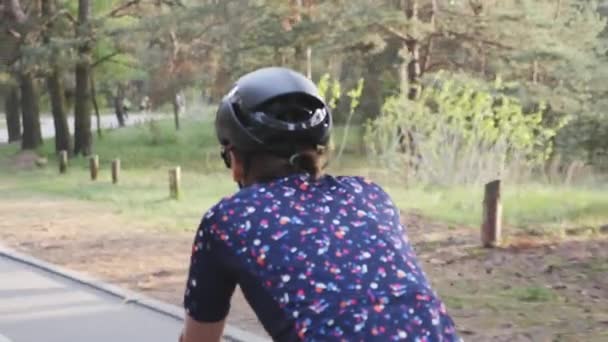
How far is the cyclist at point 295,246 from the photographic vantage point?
6.77 feet

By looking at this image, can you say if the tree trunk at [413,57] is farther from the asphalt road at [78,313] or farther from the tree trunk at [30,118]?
the tree trunk at [30,118]

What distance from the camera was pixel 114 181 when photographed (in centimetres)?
2148

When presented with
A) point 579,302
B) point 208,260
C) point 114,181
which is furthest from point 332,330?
point 114,181

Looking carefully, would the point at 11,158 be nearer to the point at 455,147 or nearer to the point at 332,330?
the point at 455,147

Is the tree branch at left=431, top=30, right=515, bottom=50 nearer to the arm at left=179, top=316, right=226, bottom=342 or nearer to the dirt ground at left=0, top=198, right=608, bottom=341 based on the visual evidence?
the dirt ground at left=0, top=198, right=608, bottom=341

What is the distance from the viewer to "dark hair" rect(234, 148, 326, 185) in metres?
2.29

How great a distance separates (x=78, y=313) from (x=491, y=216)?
487 cm

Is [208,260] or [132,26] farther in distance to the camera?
[132,26]

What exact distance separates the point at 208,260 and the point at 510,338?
492 centimetres

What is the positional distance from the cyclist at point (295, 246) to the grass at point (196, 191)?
10171mm

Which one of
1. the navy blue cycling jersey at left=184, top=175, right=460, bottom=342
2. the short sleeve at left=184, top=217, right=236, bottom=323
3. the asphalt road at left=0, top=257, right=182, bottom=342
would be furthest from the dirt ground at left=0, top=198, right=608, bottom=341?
the short sleeve at left=184, top=217, right=236, bottom=323

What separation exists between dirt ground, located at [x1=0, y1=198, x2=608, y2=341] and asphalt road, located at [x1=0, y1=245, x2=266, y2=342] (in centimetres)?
37

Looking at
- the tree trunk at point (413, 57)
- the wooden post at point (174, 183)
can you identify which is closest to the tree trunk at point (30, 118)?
the tree trunk at point (413, 57)

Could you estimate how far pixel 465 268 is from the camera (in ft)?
31.3
